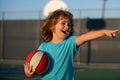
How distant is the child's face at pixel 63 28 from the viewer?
149 inches

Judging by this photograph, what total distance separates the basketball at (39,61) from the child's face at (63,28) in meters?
0.27

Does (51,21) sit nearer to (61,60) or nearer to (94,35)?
(61,60)

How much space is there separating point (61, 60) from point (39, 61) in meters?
0.29

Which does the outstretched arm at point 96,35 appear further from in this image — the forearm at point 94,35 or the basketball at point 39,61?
the basketball at point 39,61

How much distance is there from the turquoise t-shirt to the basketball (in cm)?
4

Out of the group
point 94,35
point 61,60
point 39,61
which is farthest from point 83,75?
point 94,35

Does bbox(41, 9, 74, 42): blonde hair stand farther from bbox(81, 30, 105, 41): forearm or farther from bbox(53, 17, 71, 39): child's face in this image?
bbox(81, 30, 105, 41): forearm

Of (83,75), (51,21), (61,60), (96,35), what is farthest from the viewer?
(83,75)

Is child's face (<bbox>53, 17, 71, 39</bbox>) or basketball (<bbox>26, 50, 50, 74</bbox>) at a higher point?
child's face (<bbox>53, 17, 71, 39</bbox>)

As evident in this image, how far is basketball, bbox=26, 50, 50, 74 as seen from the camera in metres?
3.85

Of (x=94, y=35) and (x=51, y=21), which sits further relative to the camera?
(x=51, y=21)

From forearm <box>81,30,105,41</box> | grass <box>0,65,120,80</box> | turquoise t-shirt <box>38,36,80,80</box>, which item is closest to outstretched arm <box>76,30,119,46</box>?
forearm <box>81,30,105,41</box>

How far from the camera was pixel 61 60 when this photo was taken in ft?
12.4

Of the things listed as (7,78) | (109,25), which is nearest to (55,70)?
(7,78)
